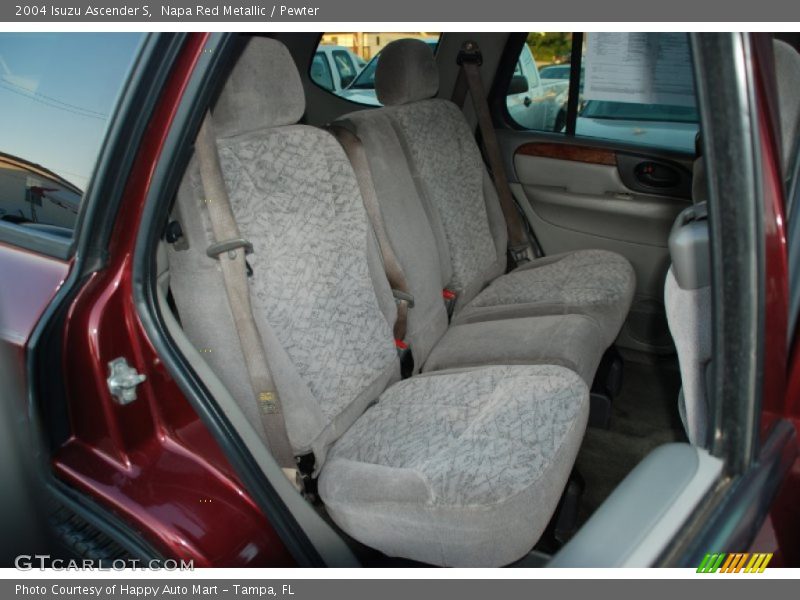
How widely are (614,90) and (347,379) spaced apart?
104cm

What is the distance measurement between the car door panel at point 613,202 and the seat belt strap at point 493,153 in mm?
125

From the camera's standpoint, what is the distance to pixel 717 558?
68 cm

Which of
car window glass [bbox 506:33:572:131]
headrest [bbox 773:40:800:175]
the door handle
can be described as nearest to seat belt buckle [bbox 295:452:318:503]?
headrest [bbox 773:40:800:175]

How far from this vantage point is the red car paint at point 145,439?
1.05m

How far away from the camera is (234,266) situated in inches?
48.4

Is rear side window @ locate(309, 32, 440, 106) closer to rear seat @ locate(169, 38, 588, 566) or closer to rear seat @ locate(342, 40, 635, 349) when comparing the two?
rear seat @ locate(342, 40, 635, 349)

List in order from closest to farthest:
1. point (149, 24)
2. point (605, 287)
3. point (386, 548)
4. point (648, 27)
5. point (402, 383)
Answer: point (648, 27) → point (149, 24) → point (386, 548) → point (402, 383) → point (605, 287)

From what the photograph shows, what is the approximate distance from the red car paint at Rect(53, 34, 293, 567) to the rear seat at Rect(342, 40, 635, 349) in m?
0.75

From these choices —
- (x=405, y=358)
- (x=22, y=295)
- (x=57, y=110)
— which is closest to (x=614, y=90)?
(x=405, y=358)

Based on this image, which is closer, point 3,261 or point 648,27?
point 648,27

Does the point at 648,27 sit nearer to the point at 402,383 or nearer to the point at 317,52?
the point at 402,383

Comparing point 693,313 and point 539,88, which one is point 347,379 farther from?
point 539,88

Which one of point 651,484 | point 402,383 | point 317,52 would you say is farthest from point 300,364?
point 317,52

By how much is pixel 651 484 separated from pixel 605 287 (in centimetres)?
135
